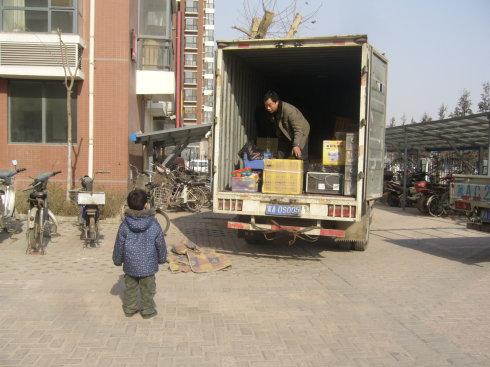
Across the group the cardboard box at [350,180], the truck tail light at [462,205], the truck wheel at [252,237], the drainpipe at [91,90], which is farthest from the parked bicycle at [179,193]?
the truck tail light at [462,205]

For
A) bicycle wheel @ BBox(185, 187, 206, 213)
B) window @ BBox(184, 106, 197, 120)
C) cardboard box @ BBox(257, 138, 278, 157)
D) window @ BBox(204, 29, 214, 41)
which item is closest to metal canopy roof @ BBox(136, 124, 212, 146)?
bicycle wheel @ BBox(185, 187, 206, 213)

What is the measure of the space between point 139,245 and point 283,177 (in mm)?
3498

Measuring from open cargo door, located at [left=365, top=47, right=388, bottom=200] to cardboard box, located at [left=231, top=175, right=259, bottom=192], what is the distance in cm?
175

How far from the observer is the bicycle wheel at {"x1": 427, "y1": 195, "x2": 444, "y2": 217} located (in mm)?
15648

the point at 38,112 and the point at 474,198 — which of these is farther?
the point at 38,112

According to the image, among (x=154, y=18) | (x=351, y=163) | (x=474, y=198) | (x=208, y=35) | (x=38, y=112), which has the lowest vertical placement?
(x=474, y=198)

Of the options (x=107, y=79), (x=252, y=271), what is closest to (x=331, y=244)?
(x=252, y=271)

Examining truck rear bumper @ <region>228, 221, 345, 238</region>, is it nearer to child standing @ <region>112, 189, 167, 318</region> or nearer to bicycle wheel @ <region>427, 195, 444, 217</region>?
child standing @ <region>112, 189, 167, 318</region>

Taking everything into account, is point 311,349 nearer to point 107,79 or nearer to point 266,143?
point 266,143

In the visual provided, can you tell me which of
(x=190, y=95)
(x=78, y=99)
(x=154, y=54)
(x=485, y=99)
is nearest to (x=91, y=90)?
(x=78, y=99)

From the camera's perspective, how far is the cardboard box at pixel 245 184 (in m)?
8.19

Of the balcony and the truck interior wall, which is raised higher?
the balcony

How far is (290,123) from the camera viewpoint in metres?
8.84

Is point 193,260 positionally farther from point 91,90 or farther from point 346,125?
point 91,90
